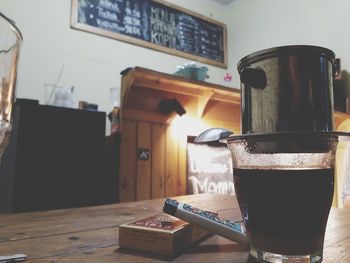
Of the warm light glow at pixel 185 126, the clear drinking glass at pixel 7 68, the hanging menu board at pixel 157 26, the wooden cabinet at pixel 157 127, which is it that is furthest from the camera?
the hanging menu board at pixel 157 26

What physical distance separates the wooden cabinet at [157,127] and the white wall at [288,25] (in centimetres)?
80

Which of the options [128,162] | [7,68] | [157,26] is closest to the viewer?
[7,68]

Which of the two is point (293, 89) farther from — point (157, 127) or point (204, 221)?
point (157, 127)

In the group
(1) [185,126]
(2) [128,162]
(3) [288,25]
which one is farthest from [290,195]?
(3) [288,25]

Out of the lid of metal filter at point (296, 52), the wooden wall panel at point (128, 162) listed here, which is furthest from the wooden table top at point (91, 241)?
the wooden wall panel at point (128, 162)

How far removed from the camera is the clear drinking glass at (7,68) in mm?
371

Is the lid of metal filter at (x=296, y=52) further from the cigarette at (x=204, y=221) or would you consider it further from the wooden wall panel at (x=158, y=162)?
the wooden wall panel at (x=158, y=162)

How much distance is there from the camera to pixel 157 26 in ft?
10.8

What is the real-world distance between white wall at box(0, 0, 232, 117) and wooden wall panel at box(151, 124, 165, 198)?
2.12ft

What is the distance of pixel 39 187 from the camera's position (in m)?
1.98

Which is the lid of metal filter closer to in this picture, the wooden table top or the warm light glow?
the wooden table top

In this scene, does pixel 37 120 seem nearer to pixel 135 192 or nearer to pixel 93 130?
pixel 93 130

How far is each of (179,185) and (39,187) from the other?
1054 millimetres

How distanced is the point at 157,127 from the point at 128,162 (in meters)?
0.38
